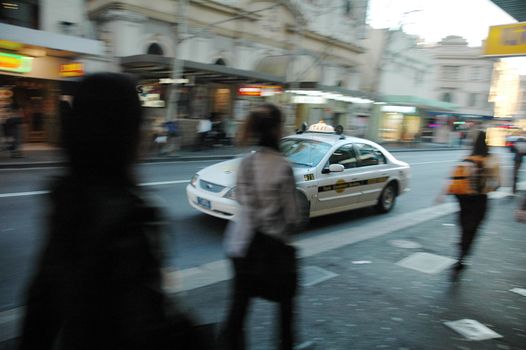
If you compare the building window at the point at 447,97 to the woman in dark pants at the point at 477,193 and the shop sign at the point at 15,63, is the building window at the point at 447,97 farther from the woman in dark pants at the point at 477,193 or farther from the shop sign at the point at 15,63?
the woman in dark pants at the point at 477,193

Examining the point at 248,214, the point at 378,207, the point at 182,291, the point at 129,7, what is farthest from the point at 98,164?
the point at 129,7

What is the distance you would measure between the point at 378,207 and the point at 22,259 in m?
6.49

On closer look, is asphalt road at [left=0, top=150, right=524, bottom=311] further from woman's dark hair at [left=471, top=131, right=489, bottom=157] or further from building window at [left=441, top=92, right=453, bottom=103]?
building window at [left=441, top=92, right=453, bottom=103]

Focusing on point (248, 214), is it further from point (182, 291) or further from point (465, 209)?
point (465, 209)

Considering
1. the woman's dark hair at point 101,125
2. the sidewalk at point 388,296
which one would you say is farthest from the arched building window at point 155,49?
the woman's dark hair at point 101,125

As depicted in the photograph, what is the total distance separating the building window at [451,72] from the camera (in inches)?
2594

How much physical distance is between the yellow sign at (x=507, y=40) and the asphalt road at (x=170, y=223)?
3.82 metres

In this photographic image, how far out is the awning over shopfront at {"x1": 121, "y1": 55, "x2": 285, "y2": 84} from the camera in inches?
657

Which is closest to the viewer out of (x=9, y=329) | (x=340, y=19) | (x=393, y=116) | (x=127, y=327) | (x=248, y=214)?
(x=127, y=327)

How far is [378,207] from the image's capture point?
29.0 ft

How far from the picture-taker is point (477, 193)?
5.07m

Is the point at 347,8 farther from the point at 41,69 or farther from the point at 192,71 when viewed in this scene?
the point at 41,69

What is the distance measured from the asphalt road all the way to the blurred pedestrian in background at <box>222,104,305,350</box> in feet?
2.22

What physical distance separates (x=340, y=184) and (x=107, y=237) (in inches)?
251
